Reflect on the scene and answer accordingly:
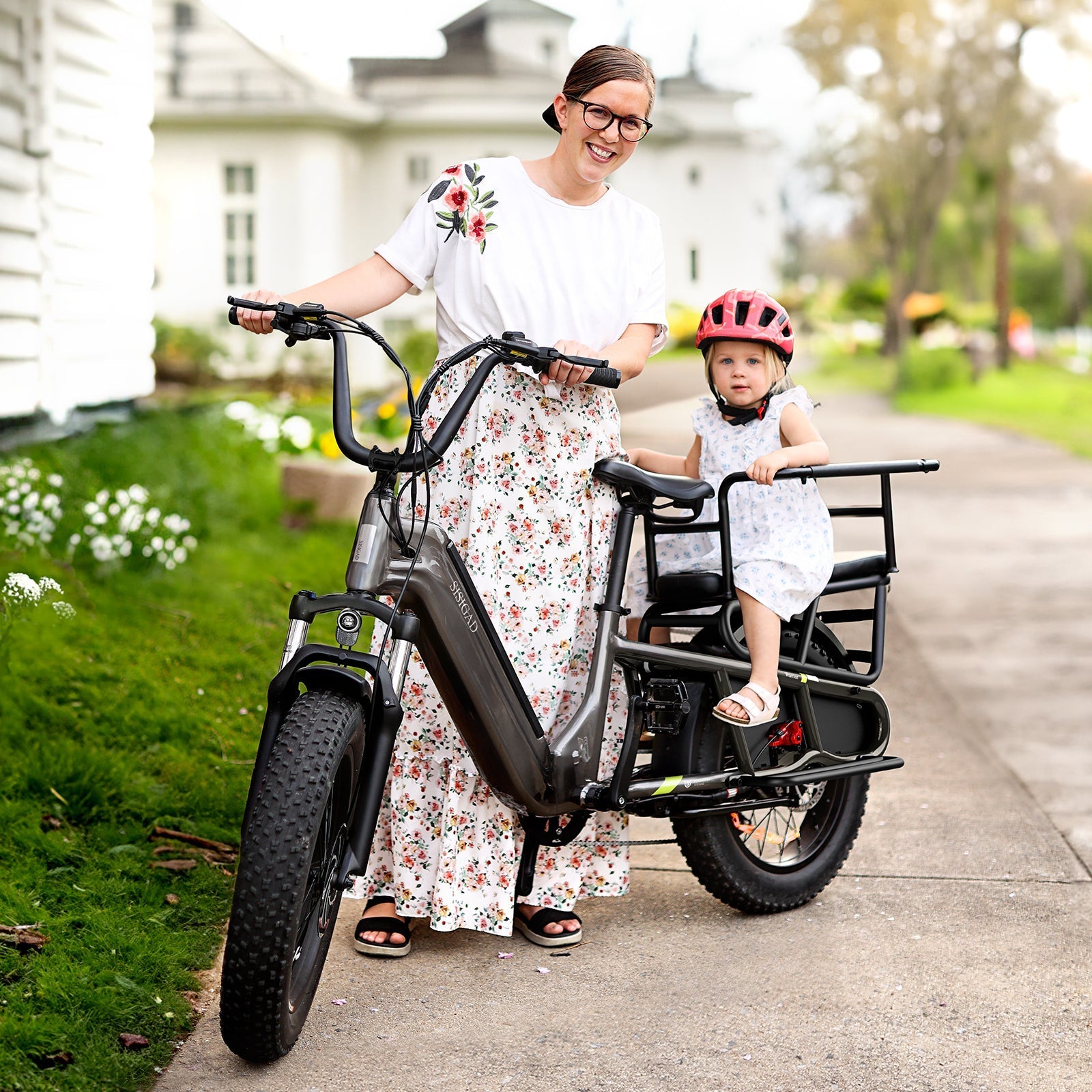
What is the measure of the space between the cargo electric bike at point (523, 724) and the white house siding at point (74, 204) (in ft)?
14.2

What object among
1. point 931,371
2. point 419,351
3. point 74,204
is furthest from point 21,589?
point 931,371

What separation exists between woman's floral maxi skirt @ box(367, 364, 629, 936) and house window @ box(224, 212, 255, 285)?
241 inches

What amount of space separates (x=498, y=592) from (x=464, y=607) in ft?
0.85

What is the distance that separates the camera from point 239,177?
28.7 feet

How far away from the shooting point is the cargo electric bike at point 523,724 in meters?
2.43

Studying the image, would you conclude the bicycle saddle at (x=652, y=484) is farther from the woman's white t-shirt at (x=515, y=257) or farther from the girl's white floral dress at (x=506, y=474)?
the woman's white t-shirt at (x=515, y=257)

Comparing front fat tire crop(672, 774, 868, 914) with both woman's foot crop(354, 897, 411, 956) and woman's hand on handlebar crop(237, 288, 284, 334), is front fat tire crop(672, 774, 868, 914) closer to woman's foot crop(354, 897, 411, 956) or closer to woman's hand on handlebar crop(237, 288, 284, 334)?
woman's foot crop(354, 897, 411, 956)

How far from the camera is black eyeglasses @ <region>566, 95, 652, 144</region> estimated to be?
2920 millimetres

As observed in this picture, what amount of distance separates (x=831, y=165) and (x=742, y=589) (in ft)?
77.0

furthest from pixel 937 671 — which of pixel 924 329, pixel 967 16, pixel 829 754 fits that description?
pixel 924 329

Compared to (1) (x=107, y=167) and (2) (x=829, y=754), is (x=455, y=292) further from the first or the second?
(1) (x=107, y=167)

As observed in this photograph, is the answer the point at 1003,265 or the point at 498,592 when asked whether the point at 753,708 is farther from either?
the point at 1003,265

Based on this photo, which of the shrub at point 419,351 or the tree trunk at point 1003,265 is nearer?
the shrub at point 419,351

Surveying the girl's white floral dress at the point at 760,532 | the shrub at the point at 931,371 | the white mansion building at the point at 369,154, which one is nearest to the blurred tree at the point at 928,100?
the shrub at the point at 931,371
